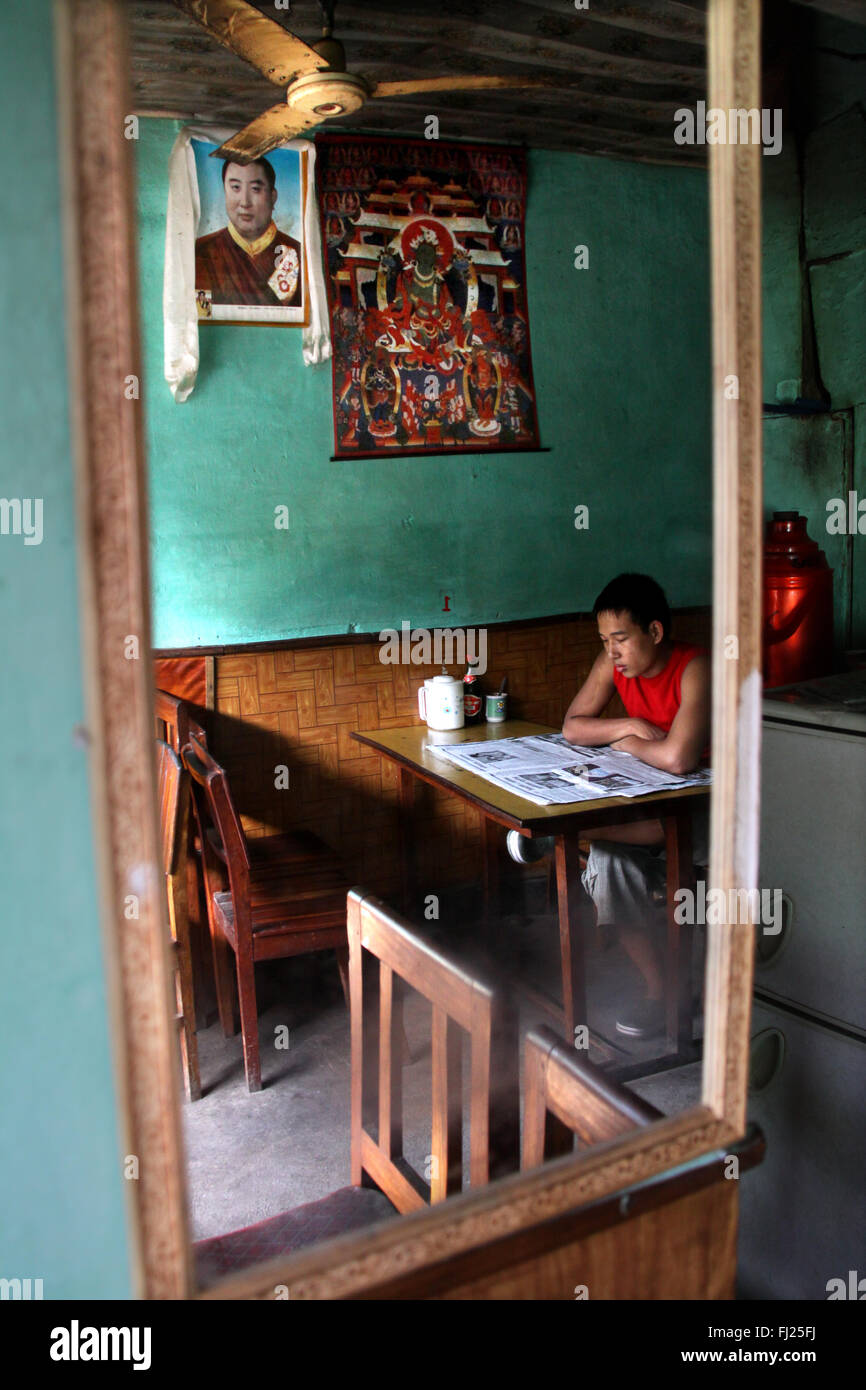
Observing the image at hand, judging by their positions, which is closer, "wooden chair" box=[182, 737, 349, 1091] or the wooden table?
Result: the wooden table

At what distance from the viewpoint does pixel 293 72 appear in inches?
81.4

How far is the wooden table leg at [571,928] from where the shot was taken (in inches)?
105

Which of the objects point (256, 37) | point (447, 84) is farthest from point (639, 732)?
point (256, 37)

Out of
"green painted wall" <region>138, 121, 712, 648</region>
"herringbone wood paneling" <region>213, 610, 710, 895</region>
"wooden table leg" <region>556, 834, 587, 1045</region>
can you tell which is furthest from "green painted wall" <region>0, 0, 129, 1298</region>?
"herringbone wood paneling" <region>213, 610, 710, 895</region>

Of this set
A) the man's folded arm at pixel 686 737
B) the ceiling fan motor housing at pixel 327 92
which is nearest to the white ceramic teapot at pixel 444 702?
the man's folded arm at pixel 686 737

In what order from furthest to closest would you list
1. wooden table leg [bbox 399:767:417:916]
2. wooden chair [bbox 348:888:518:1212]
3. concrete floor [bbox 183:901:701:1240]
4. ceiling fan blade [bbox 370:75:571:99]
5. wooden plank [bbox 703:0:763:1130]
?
wooden table leg [bbox 399:767:417:916] < concrete floor [bbox 183:901:701:1240] < ceiling fan blade [bbox 370:75:571:99] < wooden chair [bbox 348:888:518:1212] < wooden plank [bbox 703:0:763:1130]

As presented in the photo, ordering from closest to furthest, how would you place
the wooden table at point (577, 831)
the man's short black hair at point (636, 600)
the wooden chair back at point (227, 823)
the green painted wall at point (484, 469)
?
the wooden table at point (577, 831) → the wooden chair back at point (227, 823) → the man's short black hair at point (636, 600) → the green painted wall at point (484, 469)

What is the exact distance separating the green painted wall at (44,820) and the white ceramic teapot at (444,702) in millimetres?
2824

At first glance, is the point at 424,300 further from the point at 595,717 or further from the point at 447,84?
the point at 595,717

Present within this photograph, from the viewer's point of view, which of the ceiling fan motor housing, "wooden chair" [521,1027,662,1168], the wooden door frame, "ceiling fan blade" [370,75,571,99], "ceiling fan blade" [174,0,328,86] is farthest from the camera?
"ceiling fan blade" [370,75,571,99]

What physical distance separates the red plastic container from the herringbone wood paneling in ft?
4.56

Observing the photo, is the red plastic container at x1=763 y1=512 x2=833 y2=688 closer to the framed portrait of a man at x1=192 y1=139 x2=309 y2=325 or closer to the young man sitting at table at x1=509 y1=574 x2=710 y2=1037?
the young man sitting at table at x1=509 y1=574 x2=710 y2=1037

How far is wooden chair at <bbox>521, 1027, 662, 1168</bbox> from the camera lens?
1.11 metres

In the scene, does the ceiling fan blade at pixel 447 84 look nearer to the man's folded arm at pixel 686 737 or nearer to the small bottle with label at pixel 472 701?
the man's folded arm at pixel 686 737
